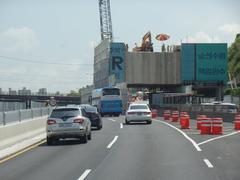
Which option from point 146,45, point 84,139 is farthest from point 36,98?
point 84,139

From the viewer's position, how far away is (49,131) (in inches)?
958

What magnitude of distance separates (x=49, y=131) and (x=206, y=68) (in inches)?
2707

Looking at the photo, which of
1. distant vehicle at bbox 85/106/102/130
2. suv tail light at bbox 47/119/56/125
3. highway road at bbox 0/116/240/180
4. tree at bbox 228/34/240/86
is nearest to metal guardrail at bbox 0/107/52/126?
suv tail light at bbox 47/119/56/125

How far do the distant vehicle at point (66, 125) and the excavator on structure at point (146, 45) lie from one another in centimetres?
9315

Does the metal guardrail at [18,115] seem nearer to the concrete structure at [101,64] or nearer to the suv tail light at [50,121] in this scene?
the suv tail light at [50,121]

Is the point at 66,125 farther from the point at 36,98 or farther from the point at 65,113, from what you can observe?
the point at 36,98

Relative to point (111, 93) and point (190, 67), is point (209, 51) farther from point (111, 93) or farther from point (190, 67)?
point (111, 93)

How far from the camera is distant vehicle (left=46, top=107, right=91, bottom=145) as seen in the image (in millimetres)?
24312

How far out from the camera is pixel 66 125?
24.4m

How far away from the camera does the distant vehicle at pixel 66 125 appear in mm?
24312

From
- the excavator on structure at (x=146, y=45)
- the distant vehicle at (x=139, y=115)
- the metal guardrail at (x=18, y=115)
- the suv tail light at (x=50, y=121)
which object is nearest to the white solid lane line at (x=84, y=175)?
the metal guardrail at (x=18, y=115)

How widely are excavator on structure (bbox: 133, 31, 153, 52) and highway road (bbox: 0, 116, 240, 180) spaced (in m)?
93.5

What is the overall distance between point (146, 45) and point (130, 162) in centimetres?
10164

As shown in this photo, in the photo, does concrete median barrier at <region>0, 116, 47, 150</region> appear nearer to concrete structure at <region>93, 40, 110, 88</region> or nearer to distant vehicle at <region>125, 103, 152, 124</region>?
distant vehicle at <region>125, 103, 152, 124</region>
